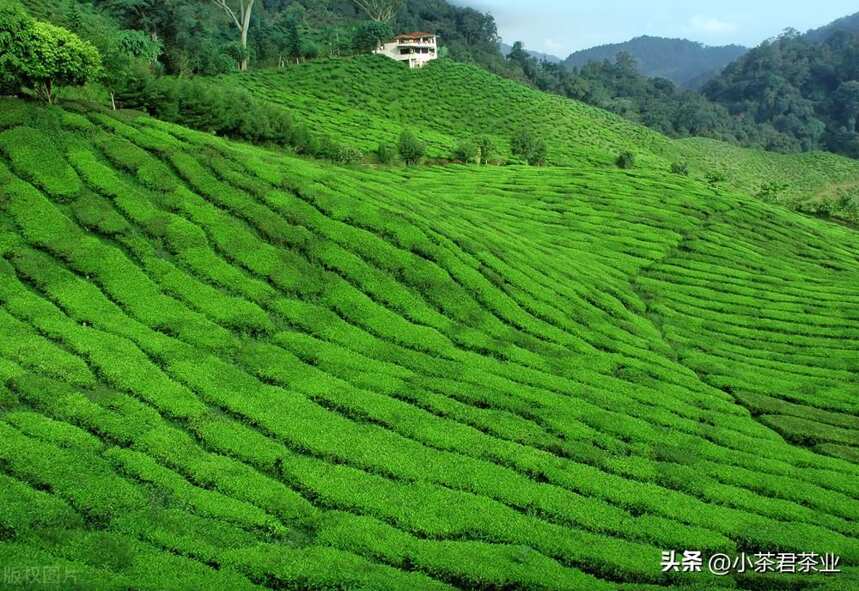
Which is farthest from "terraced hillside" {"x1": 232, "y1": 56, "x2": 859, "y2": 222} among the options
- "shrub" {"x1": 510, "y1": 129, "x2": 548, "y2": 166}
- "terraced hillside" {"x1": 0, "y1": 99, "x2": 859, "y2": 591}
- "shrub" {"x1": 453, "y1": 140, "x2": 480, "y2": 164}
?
Answer: "terraced hillside" {"x1": 0, "y1": 99, "x2": 859, "y2": 591}

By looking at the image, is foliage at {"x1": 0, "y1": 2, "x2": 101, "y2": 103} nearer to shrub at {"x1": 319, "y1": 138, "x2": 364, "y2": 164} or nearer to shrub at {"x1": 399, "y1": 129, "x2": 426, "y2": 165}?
shrub at {"x1": 319, "y1": 138, "x2": 364, "y2": 164}

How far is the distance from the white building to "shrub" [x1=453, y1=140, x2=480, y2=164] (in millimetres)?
53773

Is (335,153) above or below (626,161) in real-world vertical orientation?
below

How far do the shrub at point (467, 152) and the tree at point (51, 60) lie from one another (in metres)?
53.7

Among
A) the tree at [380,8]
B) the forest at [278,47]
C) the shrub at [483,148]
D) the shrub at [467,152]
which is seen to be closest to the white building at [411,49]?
the forest at [278,47]

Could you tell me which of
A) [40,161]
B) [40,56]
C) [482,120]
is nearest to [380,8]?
[482,120]

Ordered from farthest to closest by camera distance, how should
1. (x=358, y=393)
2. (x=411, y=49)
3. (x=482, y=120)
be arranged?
1. (x=411, y=49)
2. (x=482, y=120)
3. (x=358, y=393)

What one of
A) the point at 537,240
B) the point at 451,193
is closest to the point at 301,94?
the point at 451,193

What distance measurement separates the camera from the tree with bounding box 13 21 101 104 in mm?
36281

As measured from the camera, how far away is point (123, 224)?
3303 cm

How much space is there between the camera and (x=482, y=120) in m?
120

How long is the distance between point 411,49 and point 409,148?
66.9 metres

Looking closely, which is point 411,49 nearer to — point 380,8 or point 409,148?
point 380,8

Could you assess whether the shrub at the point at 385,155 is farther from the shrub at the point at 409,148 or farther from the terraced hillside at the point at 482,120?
the terraced hillside at the point at 482,120
